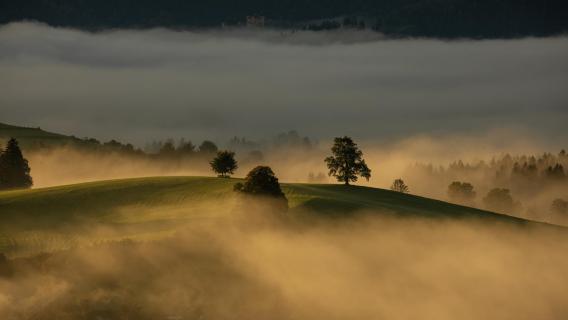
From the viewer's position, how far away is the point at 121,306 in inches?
2985

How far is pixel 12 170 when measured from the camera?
454 feet

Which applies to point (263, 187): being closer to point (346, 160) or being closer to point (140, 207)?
point (140, 207)

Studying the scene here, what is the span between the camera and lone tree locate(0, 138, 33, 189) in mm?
137125

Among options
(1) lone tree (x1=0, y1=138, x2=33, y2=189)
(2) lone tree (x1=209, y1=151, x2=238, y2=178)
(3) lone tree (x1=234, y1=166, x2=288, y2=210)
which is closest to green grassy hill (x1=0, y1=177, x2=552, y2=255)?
(3) lone tree (x1=234, y1=166, x2=288, y2=210)

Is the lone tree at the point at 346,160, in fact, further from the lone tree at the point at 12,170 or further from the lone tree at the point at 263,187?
the lone tree at the point at 12,170

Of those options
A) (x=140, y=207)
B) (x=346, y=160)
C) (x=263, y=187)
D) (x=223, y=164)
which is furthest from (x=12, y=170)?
(x=263, y=187)

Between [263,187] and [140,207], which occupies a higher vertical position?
[263,187]

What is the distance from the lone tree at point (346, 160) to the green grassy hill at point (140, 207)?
2.21m

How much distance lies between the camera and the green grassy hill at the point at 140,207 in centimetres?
9325

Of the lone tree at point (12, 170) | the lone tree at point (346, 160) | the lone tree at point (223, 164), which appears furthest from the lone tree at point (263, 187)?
the lone tree at point (12, 170)

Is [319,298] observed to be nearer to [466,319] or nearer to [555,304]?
[466,319]

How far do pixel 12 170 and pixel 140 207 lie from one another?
1435 inches

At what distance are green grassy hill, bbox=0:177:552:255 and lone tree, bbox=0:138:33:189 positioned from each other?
68.0 feet

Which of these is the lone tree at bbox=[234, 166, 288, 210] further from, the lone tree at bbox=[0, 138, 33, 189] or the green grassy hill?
the lone tree at bbox=[0, 138, 33, 189]
